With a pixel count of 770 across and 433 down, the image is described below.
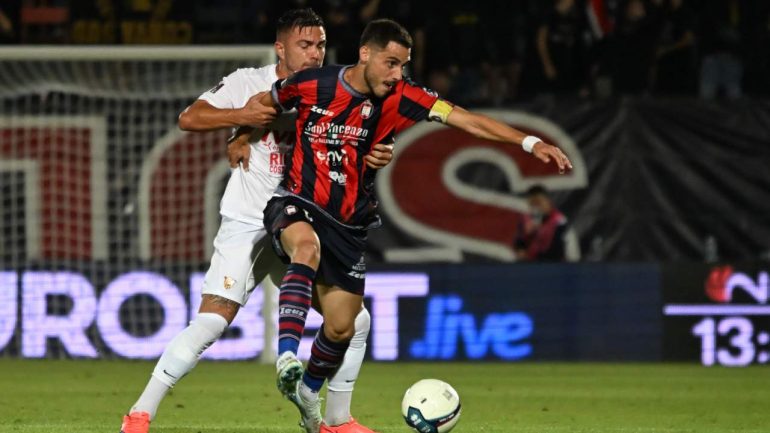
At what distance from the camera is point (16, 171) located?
45.4ft

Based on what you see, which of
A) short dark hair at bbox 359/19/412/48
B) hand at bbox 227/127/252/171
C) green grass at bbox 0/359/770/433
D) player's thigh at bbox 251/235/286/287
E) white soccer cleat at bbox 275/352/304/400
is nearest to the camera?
white soccer cleat at bbox 275/352/304/400

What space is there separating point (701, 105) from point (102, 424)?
8.23 m

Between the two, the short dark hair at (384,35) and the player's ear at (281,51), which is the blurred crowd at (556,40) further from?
the short dark hair at (384,35)

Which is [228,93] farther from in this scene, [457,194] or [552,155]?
[457,194]

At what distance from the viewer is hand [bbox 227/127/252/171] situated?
7.30m

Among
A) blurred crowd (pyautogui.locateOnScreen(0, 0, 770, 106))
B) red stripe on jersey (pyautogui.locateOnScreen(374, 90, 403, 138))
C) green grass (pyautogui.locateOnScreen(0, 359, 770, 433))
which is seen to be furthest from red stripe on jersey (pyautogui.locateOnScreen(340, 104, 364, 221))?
blurred crowd (pyautogui.locateOnScreen(0, 0, 770, 106))

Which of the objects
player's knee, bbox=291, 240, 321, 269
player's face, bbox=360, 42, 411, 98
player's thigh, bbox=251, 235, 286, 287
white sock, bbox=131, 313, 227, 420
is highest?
player's face, bbox=360, 42, 411, 98

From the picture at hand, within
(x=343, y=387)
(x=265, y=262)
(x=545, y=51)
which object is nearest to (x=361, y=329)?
(x=343, y=387)

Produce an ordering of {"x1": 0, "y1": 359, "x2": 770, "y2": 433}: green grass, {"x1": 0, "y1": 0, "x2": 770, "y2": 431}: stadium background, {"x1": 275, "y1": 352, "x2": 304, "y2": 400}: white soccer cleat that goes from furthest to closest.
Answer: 1. {"x1": 0, "y1": 0, "x2": 770, "y2": 431}: stadium background
2. {"x1": 0, "y1": 359, "x2": 770, "y2": 433}: green grass
3. {"x1": 275, "y1": 352, "x2": 304, "y2": 400}: white soccer cleat

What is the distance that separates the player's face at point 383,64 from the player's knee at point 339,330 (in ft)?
3.52

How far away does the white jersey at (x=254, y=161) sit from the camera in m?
7.25

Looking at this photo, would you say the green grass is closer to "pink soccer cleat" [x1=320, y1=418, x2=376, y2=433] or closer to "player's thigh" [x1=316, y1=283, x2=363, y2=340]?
"pink soccer cleat" [x1=320, y1=418, x2=376, y2=433]

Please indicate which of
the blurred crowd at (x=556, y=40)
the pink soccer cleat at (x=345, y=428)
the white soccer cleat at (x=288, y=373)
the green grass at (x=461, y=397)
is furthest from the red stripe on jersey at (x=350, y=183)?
the blurred crowd at (x=556, y=40)

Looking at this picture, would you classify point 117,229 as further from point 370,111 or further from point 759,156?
point 370,111
